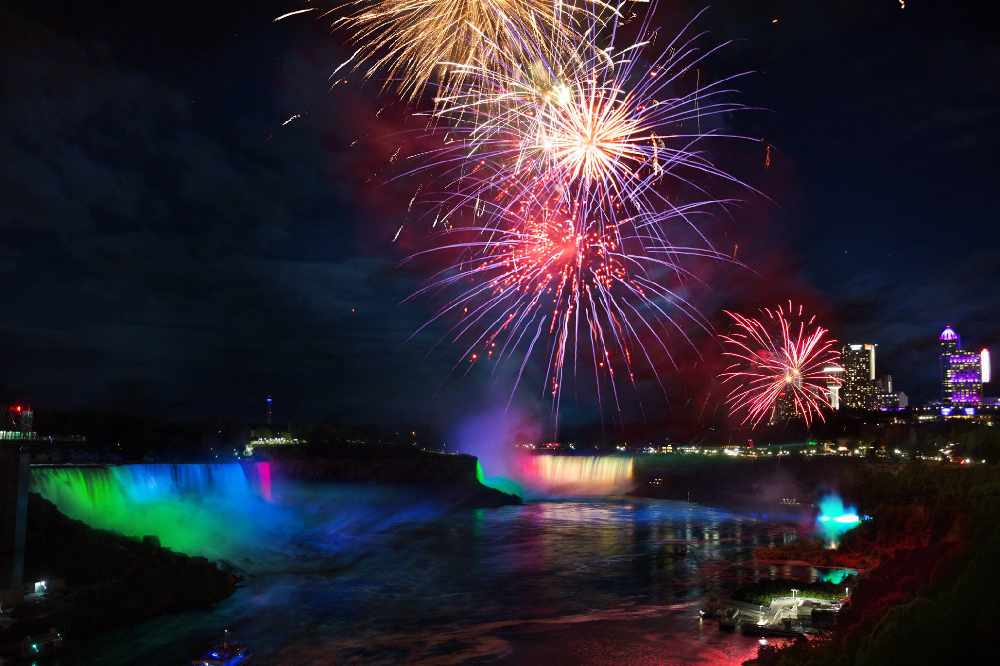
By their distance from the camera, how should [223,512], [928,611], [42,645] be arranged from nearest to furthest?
[928,611]
[42,645]
[223,512]

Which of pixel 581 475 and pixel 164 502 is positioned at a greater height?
pixel 164 502

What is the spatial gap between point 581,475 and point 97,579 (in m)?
70.5

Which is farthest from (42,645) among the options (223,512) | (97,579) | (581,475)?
(581,475)

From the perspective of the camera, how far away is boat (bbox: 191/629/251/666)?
18219 mm

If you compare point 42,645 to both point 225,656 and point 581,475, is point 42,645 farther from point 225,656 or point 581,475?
point 581,475

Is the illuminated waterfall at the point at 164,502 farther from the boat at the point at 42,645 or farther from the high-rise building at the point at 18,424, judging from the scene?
the boat at the point at 42,645

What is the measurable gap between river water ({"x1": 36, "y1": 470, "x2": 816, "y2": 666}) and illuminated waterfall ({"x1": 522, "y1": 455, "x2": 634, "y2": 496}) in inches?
1298

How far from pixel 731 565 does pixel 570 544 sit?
10.1m

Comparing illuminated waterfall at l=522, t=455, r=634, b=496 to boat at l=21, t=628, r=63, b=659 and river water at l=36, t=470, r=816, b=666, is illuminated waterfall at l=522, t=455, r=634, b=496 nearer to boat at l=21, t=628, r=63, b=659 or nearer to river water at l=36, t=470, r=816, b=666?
river water at l=36, t=470, r=816, b=666

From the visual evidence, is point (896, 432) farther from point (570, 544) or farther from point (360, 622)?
point (360, 622)

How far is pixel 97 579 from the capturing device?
2306 centimetres

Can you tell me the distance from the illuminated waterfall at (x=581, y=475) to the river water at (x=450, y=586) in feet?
108

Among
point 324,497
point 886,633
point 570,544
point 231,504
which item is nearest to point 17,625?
point 886,633

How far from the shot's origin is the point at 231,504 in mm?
42500
